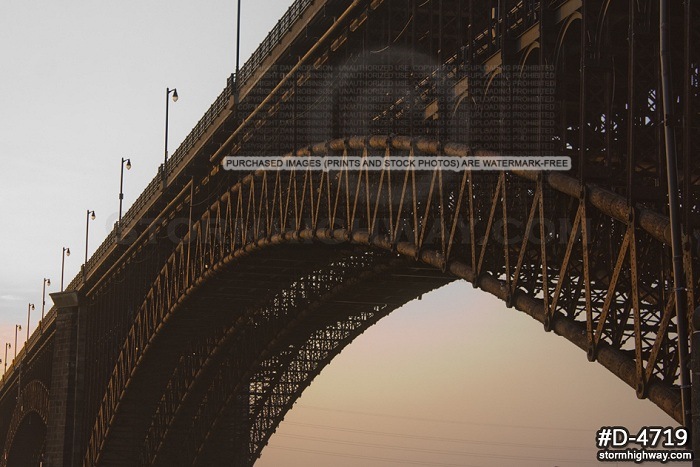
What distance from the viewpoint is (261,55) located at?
148 feet

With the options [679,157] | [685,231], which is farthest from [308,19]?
[685,231]

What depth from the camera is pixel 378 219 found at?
34.7 meters

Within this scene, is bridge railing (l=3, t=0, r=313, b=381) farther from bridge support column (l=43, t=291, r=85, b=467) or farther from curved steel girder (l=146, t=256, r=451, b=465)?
curved steel girder (l=146, t=256, r=451, b=465)

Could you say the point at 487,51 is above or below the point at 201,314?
above

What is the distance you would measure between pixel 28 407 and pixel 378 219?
77.9 metres

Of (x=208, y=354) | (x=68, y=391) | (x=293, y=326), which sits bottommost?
(x=68, y=391)

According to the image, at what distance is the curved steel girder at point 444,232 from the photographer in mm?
20750

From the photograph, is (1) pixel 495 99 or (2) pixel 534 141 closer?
(2) pixel 534 141

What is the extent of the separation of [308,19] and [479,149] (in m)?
14.9

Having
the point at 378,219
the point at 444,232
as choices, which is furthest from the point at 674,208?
the point at 378,219

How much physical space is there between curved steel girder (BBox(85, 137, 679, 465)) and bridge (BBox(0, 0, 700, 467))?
→ 82mm

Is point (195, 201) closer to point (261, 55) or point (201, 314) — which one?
point (201, 314)

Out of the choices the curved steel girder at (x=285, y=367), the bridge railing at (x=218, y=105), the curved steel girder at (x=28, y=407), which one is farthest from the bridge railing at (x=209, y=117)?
the curved steel girder at (x=28, y=407)

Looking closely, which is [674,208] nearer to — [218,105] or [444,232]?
[444,232]
